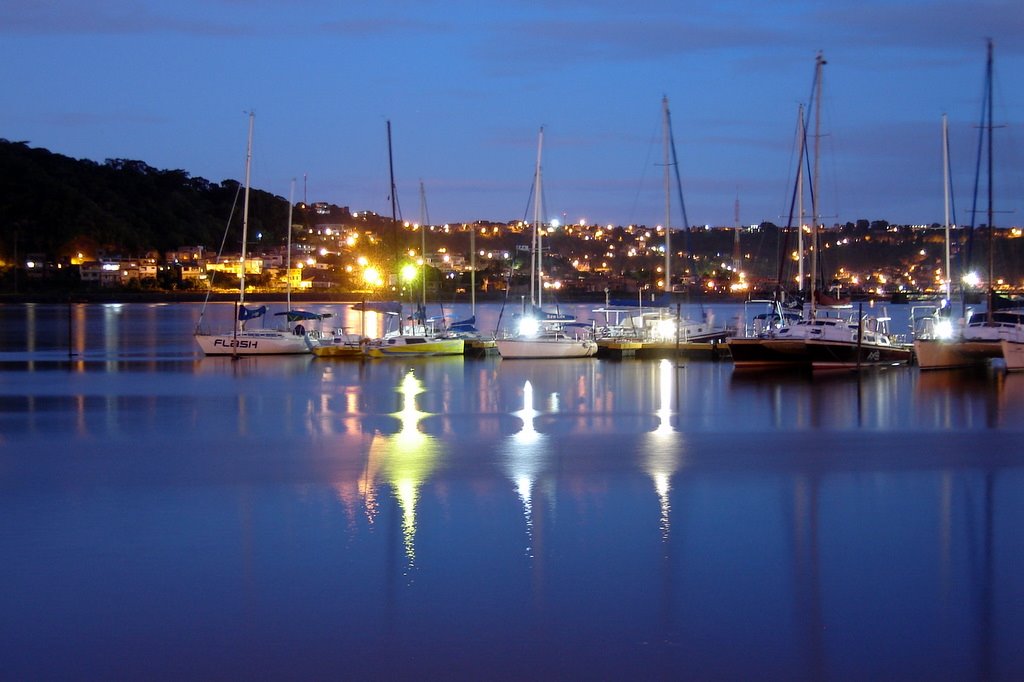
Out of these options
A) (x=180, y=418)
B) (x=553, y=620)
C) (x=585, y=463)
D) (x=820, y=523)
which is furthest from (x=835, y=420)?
(x=553, y=620)

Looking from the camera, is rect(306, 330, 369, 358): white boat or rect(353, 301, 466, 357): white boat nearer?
rect(306, 330, 369, 358): white boat

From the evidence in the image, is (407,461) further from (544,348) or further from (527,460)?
(544,348)

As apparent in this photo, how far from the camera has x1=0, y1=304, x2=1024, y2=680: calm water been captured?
8.36 m

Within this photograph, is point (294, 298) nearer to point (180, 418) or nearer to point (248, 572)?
point (180, 418)

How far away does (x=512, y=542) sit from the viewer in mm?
11422

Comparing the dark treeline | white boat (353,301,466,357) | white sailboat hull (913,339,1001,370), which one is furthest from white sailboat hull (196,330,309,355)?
the dark treeline

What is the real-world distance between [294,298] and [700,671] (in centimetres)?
13211

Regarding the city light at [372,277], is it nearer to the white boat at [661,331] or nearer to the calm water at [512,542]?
the white boat at [661,331]

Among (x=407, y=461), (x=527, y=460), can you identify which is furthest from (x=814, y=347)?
(x=407, y=461)

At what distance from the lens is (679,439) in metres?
18.7

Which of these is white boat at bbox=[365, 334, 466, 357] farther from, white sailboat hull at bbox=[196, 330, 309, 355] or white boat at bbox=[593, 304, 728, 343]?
white boat at bbox=[593, 304, 728, 343]

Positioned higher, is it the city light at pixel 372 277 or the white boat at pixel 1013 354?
the city light at pixel 372 277

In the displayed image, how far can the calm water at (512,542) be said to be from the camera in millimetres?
8359

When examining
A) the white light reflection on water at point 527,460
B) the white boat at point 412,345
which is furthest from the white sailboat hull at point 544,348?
the white light reflection on water at point 527,460
